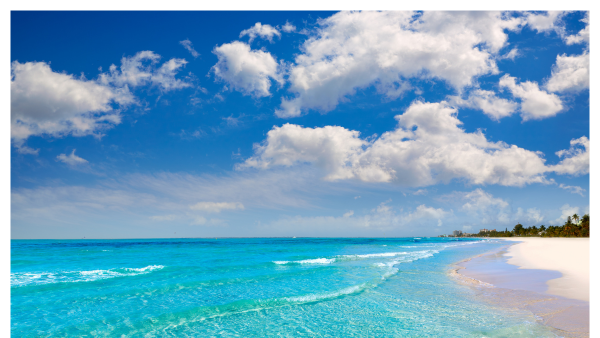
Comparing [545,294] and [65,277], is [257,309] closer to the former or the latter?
[545,294]

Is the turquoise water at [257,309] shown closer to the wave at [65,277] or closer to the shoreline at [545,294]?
the wave at [65,277]

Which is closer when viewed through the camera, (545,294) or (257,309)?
(257,309)

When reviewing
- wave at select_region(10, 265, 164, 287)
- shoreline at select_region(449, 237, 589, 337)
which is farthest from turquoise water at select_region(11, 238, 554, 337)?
shoreline at select_region(449, 237, 589, 337)

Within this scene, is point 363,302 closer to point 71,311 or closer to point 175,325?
point 175,325

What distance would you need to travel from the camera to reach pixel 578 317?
991 centimetres

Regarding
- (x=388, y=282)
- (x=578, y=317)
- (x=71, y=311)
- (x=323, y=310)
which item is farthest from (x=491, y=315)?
(x=71, y=311)

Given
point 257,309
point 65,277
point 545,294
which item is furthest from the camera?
point 65,277

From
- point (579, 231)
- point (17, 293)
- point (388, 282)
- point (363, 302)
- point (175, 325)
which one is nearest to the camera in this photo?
point (175, 325)

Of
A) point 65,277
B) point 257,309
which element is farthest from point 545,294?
point 65,277

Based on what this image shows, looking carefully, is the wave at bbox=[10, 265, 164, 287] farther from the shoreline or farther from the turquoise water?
the shoreline

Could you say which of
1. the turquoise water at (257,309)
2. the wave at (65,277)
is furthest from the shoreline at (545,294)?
the wave at (65,277)

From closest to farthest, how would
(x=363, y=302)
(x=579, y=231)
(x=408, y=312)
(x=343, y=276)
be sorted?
(x=408, y=312) < (x=363, y=302) < (x=343, y=276) < (x=579, y=231)
